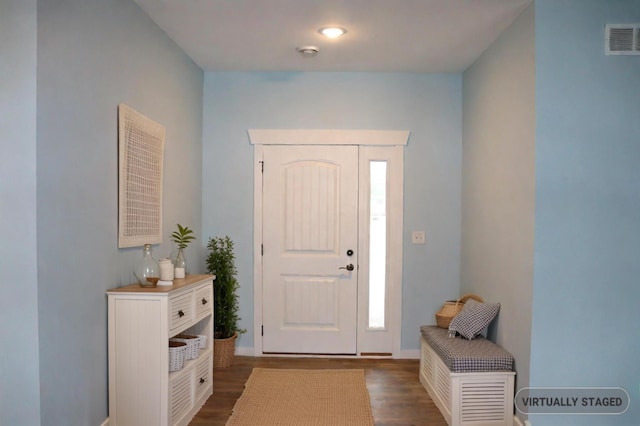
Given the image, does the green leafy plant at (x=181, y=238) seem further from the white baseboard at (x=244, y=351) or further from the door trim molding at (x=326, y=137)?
the white baseboard at (x=244, y=351)

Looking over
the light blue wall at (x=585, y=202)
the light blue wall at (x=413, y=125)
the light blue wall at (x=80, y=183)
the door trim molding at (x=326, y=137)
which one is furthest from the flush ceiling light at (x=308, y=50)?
the light blue wall at (x=585, y=202)

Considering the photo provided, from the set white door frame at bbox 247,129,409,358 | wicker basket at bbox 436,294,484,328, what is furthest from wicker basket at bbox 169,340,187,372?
wicker basket at bbox 436,294,484,328

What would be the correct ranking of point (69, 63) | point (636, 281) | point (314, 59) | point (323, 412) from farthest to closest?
point (314, 59), point (323, 412), point (636, 281), point (69, 63)

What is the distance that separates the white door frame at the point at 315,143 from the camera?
4406 millimetres

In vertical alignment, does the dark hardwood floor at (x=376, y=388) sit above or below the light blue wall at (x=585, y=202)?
below

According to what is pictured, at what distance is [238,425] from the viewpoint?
2975 mm

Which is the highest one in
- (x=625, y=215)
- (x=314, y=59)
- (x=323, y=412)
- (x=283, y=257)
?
(x=314, y=59)

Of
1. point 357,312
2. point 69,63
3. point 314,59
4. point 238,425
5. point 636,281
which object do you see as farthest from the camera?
point 357,312

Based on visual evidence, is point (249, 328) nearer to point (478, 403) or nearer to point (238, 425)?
point (238, 425)

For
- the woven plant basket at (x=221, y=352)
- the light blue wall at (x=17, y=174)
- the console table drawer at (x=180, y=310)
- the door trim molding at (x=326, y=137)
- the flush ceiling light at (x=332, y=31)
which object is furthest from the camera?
the door trim molding at (x=326, y=137)

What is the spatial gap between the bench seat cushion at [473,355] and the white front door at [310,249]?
1.27m

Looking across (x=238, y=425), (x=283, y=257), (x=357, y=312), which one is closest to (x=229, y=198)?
(x=283, y=257)

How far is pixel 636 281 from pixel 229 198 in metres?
3.25

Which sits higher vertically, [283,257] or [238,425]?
[283,257]
